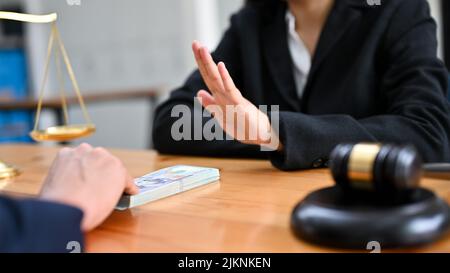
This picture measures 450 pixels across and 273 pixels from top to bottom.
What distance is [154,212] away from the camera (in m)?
0.63

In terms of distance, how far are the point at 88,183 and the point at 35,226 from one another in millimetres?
116

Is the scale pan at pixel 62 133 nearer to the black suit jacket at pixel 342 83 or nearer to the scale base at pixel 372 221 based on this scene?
the black suit jacket at pixel 342 83

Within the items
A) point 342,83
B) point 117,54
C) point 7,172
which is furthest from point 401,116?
point 117,54

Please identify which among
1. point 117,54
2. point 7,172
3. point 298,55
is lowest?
point 117,54

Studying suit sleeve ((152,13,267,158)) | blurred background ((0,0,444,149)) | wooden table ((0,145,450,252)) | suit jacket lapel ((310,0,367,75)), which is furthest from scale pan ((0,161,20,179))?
blurred background ((0,0,444,149))

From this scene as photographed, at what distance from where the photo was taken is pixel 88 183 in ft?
1.87

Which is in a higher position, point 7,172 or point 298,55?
point 298,55

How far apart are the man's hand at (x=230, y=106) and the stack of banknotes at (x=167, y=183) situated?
86mm

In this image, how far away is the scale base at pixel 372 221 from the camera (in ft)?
1.44

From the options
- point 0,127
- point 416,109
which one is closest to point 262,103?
point 416,109

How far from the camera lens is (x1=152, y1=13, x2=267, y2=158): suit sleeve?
0.99 metres

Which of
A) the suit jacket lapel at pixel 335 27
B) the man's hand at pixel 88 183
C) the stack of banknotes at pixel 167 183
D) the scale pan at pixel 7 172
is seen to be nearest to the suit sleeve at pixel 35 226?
the man's hand at pixel 88 183

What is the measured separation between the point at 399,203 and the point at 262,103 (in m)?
0.80

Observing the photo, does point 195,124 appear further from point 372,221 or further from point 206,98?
point 372,221
